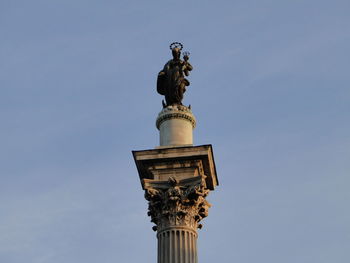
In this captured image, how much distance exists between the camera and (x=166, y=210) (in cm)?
2239

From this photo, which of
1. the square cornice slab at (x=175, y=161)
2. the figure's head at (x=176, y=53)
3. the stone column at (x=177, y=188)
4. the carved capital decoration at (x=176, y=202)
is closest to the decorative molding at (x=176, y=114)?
the stone column at (x=177, y=188)

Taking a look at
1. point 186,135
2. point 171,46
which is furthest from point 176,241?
point 171,46

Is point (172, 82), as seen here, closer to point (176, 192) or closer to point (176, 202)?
point (176, 192)

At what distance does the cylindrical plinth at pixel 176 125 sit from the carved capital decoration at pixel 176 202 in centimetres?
170

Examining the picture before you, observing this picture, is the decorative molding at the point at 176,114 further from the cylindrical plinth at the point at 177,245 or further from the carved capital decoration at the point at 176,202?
the cylindrical plinth at the point at 177,245

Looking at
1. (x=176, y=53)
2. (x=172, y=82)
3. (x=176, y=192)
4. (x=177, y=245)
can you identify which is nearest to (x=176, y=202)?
(x=176, y=192)

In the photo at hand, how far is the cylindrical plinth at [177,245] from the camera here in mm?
21359

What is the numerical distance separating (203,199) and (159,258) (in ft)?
8.63

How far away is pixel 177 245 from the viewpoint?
853 inches

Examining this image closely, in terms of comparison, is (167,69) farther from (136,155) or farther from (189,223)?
(189,223)

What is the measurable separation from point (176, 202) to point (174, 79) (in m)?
5.32

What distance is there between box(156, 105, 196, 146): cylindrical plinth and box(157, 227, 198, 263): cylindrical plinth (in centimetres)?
332

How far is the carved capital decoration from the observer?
73.0ft

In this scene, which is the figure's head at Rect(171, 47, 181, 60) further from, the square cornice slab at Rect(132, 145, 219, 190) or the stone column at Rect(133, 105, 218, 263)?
the square cornice slab at Rect(132, 145, 219, 190)
